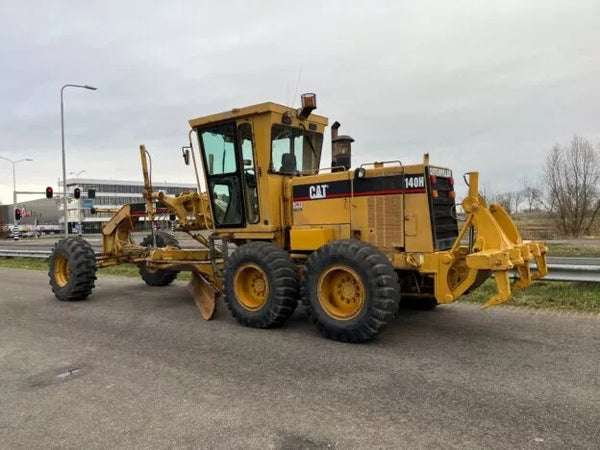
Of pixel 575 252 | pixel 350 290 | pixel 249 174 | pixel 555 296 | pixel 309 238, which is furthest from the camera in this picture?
pixel 575 252

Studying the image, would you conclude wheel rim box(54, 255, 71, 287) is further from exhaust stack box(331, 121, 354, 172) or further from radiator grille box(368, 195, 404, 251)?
radiator grille box(368, 195, 404, 251)

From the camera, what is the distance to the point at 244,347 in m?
6.16

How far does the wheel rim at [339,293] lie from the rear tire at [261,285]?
0.56 m

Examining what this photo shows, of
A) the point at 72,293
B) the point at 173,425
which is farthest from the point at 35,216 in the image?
the point at 173,425

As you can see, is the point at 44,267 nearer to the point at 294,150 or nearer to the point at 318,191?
the point at 294,150

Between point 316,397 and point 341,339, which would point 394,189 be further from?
point 316,397

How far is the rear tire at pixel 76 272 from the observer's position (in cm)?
973

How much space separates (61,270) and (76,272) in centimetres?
97

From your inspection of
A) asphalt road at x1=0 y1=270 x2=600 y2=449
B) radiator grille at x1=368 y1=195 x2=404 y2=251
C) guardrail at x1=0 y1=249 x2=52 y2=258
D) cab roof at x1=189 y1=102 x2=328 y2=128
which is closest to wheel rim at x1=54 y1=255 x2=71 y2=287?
asphalt road at x1=0 y1=270 x2=600 y2=449

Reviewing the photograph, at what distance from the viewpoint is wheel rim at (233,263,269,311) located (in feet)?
23.7

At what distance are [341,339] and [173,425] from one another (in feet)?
8.62

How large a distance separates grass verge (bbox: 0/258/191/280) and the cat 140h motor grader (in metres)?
5.17

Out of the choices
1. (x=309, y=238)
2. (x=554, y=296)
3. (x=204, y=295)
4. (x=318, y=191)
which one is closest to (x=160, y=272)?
(x=204, y=295)

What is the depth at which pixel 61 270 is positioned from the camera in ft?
34.2
